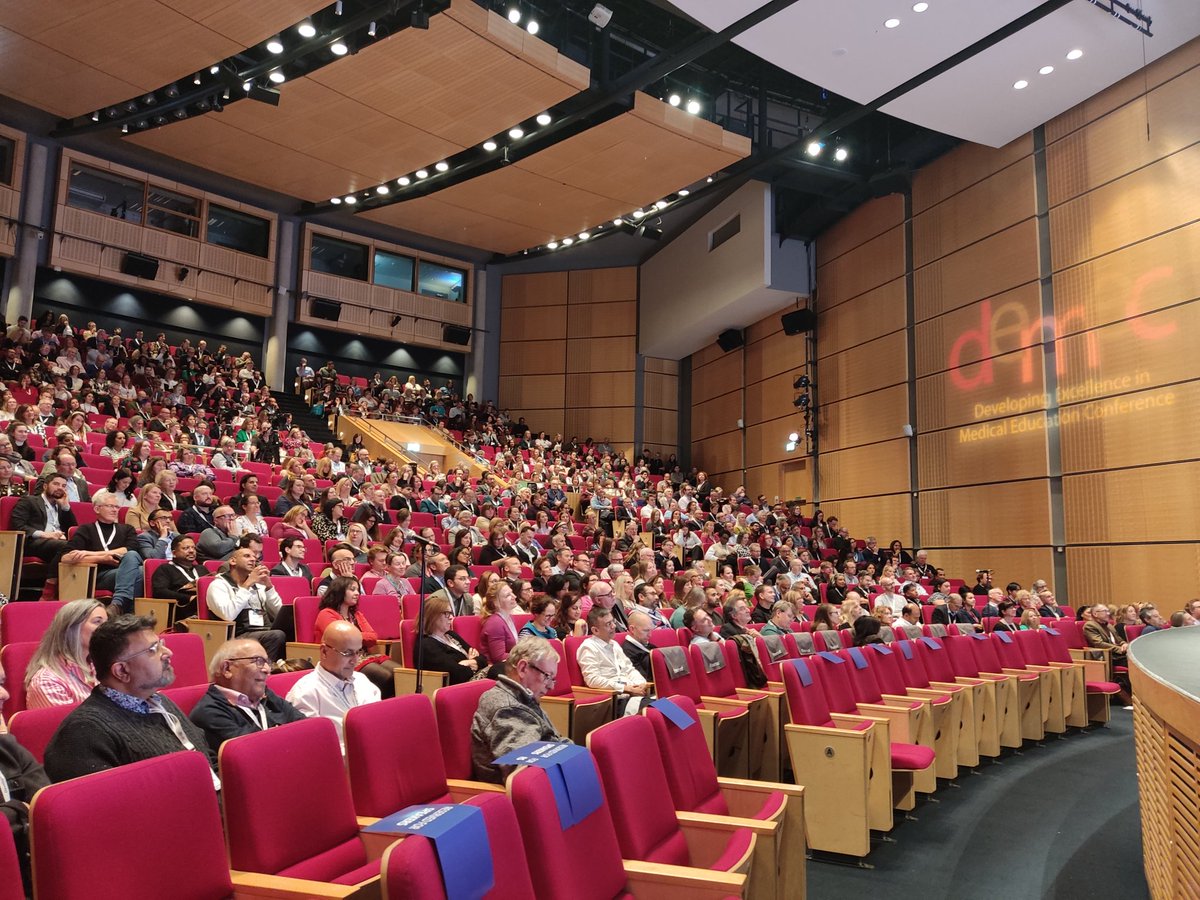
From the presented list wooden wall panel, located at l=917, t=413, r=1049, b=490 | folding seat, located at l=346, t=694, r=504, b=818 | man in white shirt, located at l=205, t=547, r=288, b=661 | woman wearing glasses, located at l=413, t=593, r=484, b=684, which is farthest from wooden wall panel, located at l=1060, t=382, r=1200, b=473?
folding seat, located at l=346, t=694, r=504, b=818

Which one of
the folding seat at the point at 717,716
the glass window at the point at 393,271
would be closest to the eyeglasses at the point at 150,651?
the folding seat at the point at 717,716

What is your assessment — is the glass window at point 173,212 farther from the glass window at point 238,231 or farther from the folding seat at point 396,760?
the folding seat at point 396,760

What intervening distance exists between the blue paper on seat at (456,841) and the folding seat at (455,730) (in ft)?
3.29

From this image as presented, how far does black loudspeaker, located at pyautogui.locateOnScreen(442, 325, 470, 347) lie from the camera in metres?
15.6

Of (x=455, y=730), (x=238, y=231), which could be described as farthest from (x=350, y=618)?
(x=238, y=231)

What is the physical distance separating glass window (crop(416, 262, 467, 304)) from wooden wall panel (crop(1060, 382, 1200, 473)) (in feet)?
34.3

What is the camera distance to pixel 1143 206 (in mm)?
8188

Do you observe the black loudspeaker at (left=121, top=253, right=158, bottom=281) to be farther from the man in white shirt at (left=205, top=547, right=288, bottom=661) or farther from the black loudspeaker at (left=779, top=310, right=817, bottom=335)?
the man in white shirt at (left=205, top=547, right=288, bottom=661)

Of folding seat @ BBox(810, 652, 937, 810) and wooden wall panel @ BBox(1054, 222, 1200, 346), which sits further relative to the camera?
wooden wall panel @ BBox(1054, 222, 1200, 346)

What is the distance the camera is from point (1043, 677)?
207 inches

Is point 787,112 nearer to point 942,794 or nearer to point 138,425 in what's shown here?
point 138,425

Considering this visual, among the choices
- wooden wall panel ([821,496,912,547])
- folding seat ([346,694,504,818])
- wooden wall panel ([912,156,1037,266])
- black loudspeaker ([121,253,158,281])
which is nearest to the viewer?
folding seat ([346,694,504,818])

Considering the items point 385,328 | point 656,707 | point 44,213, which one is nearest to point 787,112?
point 385,328

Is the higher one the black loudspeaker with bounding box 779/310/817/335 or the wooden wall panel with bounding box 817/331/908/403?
the black loudspeaker with bounding box 779/310/817/335
